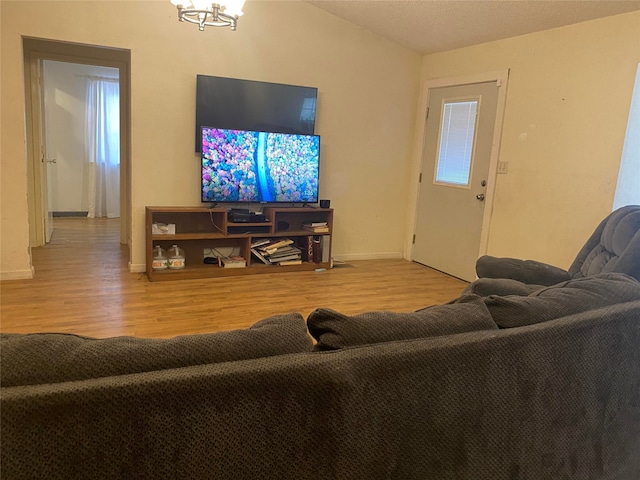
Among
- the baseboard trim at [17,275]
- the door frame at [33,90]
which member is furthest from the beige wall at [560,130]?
the baseboard trim at [17,275]

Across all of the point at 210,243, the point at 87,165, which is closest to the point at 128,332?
the point at 210,243

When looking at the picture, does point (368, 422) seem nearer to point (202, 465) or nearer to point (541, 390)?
point (202, 465)

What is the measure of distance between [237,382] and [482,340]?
0.65 metres

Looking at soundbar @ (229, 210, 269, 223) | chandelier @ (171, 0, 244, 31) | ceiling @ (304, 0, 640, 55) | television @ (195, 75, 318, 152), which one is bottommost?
soundbar @ (229, 210, 269, 223)

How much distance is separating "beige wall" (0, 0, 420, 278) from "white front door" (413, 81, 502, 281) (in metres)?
0.32

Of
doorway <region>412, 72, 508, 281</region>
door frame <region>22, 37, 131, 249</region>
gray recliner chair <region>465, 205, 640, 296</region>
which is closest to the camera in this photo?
gray recliner chair <region>465, 205, 640, 296</region>

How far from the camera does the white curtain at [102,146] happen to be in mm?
7172

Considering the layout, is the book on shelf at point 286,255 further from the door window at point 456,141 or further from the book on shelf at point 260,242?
the door window at point 456,141

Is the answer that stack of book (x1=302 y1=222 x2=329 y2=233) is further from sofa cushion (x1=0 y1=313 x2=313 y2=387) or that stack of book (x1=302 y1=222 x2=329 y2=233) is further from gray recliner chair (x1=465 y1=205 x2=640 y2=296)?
sofa cushion (x1=0 y1=313 x2=313 y2=387)

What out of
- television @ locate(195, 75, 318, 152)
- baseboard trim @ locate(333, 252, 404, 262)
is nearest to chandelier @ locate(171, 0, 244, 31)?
television @ locate(195, 75, 318, 152)

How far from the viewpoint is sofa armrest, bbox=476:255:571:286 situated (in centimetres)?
276

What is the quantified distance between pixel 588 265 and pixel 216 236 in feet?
9.78

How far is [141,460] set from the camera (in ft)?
2.88

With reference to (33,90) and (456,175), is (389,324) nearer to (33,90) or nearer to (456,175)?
(456,175)
